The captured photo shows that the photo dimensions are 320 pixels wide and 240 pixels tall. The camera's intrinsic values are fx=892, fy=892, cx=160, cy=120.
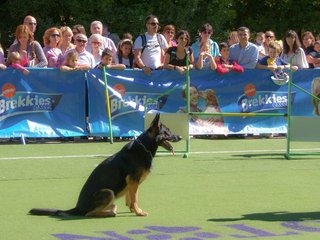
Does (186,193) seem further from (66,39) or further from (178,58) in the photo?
(66,39)

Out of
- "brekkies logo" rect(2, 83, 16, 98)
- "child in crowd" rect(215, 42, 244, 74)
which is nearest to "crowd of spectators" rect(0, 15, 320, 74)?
"child in crowd" rect(215, 42, 244, 74)

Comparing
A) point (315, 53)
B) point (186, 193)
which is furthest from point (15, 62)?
point (315, 53)

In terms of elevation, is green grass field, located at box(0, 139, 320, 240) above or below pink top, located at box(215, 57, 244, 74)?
below

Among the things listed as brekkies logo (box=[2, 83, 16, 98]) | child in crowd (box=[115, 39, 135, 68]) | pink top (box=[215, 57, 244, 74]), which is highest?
child in crowd (box=[115, 39, 135, 68])

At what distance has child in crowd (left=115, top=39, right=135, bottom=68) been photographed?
52.1 feet

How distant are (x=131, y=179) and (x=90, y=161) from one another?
4.38 m

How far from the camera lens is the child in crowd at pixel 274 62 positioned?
53.2 feet

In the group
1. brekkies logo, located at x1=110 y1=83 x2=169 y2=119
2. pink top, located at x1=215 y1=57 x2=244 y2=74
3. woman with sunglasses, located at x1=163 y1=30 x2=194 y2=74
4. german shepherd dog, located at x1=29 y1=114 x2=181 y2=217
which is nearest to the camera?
german shepherd dog, located at x1=29 y1=114 x2=181 y2=217

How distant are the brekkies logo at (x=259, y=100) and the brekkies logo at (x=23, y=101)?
3.43 m

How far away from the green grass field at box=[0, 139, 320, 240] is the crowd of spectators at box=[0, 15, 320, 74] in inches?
57.6

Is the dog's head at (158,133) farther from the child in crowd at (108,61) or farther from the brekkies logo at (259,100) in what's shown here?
the brekkies logo at (259,100)

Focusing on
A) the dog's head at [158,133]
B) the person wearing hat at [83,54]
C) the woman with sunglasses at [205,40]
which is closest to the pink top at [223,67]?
the woman with sunglasses at [205,40]

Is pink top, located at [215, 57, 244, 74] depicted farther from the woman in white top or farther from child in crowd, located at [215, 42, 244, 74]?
the woman in white top

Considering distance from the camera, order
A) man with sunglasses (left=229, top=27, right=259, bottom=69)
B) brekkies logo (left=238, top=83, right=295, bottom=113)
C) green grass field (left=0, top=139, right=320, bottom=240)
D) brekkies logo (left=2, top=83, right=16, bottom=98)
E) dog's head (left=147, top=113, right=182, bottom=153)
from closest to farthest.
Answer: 1. green grass field (left=0, top=139, right=320, bottom=240)
2. dog's head (left=147, top=113, right=182, bottom=153)
3. brekkies logo (left=2, top=83, right=16, bottom=98)
4. man with sunglasses (left=229, top=27, right=259, bottom=69)
5. brekkies logo (left=238, top=83, right=295, bottom=113)
